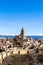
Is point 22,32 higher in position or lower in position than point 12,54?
higher

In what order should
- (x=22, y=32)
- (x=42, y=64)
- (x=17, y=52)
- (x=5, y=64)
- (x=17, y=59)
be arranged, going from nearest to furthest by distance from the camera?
(x=5, y=64) → (x=42, y=64) → (x=17, y=59) → (x=17, y=52) → (x=22, y=32)

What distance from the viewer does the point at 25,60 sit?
2853 centimetres

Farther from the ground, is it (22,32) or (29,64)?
(22,32)

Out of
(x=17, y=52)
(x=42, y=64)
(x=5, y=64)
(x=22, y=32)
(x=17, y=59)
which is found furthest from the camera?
(x=22, y=32)

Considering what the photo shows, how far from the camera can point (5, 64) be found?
25125 millimetres

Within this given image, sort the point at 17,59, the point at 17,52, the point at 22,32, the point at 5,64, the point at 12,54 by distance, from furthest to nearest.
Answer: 1. the point at 22,32
2. the point at 17,52
3. the point at 12,54
4. the point at 17,59
5. the point at 5,64

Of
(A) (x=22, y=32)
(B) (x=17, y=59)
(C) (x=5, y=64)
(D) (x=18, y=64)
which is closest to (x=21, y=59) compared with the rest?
(B) (x=17, y=59)

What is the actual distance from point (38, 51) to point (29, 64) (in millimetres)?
10219

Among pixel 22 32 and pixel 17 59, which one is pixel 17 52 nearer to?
pixel 17 59

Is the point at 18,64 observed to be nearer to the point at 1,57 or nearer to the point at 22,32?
the point at 1,57

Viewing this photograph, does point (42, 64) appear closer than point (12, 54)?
Yes

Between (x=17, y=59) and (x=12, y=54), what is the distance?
3649 mm

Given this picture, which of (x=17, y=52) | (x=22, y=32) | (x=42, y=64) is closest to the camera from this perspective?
(x=42, y=64)

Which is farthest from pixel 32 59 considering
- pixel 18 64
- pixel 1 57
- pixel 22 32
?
pixel 22 32
